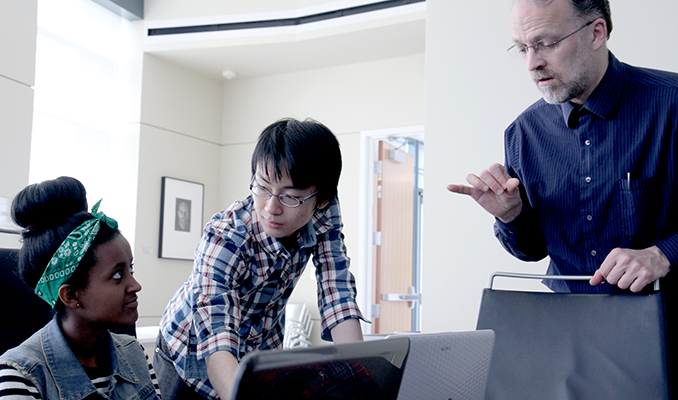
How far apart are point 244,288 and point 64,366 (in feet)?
1.16

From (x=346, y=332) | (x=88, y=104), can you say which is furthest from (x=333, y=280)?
(x=88, y=104)

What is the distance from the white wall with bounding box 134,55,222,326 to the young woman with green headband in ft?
13.1

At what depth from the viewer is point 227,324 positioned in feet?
3.59

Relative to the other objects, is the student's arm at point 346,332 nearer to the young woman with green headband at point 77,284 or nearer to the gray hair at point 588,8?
the young woman with green headband at point 77,284

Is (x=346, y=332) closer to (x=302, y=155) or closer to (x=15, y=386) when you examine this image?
(x=302, y=155)

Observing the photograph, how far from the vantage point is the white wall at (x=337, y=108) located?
525 cm

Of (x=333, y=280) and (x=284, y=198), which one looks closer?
(x=284, y=198)

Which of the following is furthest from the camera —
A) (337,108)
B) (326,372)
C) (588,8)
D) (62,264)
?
(337,108)

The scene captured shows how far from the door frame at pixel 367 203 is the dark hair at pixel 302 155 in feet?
12.9

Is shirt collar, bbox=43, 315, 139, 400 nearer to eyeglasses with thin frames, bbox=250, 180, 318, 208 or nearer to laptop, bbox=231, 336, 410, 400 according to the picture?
eyeglasses with thin frames, bbox=250, 180, 318, 208

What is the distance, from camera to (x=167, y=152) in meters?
5.43

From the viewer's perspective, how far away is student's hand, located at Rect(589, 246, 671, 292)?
1.15m

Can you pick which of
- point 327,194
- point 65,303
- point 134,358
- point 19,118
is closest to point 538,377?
point 327,194

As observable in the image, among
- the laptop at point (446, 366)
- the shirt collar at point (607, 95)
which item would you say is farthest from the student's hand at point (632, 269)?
the laptop at point (446, 366)
